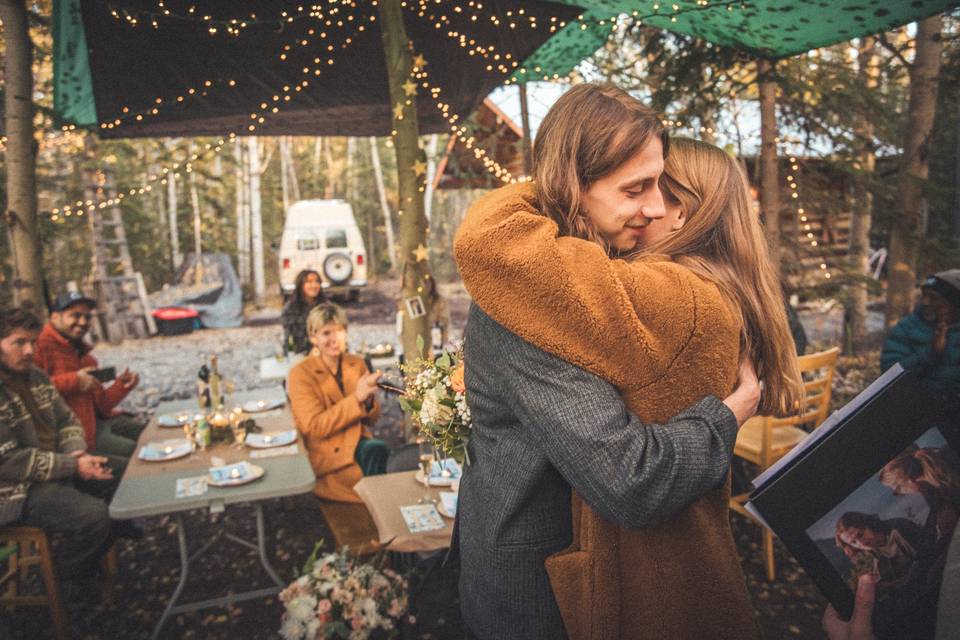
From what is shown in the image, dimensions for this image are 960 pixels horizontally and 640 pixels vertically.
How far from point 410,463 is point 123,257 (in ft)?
42.7

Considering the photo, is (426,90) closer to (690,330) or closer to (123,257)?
(690,330)

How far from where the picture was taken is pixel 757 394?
4.88 feet

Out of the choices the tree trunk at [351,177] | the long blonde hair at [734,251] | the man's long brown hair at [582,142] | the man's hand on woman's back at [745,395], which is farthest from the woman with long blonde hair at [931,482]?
the tree trunk at [351,177]

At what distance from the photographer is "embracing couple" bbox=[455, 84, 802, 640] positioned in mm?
1280

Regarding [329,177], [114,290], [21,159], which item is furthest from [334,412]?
[329,177]

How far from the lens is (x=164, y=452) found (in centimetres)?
414

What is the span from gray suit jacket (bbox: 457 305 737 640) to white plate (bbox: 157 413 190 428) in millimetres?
3684

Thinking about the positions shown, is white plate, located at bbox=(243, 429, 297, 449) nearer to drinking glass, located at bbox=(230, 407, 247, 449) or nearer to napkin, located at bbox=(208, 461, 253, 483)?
drinking glass, located at bbox=(230, 407, 247, 449)

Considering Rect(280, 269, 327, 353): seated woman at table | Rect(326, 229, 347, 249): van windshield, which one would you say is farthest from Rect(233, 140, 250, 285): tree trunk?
Rect(280, 269, 327, 353): seated woman at table

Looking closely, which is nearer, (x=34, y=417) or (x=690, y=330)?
(x=690, y=330)

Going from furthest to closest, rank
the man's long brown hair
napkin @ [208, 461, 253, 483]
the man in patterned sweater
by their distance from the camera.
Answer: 1. the man in patterned sweater
2. napkin @ [208, 461, 253, 483]
3. the man's long brown hair

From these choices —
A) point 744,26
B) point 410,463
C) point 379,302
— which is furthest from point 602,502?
point 379,302

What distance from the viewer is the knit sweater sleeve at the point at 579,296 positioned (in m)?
1.26

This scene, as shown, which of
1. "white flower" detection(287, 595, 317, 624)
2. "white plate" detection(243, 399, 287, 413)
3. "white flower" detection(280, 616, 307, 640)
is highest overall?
"white plate" detection(243, 399, 287, 413)
